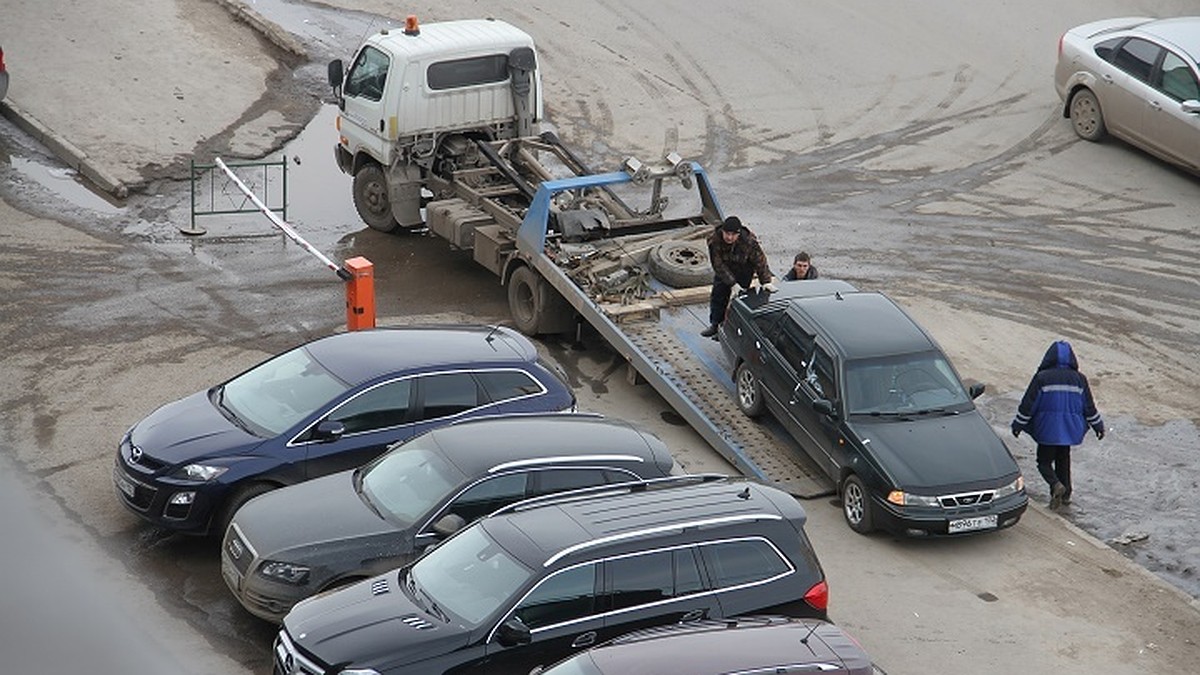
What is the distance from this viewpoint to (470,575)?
11.9 m

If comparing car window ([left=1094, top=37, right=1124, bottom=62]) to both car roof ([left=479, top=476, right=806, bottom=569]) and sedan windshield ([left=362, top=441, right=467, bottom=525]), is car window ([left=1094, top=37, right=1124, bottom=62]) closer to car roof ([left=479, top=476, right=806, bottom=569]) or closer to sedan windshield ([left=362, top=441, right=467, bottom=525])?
car roof ([left=479, top=476, right=806, bottom=569])

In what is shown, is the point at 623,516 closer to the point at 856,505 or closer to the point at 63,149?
the point at 856,505

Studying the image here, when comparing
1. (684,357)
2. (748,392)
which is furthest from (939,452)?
(684,357)

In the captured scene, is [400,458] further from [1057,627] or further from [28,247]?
[28,247]

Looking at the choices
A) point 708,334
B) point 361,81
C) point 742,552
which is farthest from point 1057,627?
point 361,81

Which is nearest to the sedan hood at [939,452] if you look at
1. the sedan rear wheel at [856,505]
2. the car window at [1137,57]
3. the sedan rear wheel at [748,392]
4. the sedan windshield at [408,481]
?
the sedan rear wheel at [856,505]

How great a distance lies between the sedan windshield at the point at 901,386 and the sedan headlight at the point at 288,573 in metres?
5.18

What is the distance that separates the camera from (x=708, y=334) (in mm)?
17750

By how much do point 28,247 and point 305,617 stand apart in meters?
10.1

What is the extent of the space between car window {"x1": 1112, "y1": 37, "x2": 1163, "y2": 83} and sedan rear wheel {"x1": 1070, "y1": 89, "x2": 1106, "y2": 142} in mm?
639

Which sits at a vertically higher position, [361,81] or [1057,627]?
[361,81]

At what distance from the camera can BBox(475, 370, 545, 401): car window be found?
1505 cm

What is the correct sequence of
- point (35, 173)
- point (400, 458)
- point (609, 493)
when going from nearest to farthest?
point (609, 493)
point (400, 458)
point (35, 173)

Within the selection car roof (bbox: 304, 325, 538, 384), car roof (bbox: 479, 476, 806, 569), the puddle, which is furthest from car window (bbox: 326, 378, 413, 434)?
the puddle
